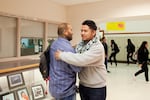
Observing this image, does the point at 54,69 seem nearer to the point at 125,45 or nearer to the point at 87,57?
the point at 87,57

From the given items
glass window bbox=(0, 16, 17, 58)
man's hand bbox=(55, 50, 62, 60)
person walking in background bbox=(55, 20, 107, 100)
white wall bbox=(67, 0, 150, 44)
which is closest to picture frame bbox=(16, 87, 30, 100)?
person walking in background bbox=(55, 20, 107, 100)

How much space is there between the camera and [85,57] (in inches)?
68.5

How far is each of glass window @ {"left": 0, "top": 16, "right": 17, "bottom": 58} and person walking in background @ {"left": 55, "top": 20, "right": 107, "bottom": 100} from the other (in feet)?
11.1

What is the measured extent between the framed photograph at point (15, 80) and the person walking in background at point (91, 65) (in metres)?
1.36

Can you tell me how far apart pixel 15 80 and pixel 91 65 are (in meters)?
1.60

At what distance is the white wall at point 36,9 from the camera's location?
4.66 m

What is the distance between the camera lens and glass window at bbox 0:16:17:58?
4.74m

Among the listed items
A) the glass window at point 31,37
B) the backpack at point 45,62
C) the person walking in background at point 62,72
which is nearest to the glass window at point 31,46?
the glass window at point 31,37

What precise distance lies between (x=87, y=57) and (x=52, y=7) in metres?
4.79

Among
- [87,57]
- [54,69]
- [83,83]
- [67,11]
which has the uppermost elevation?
[67,11]

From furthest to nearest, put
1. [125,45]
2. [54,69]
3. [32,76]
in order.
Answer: [125,45], [32,76], [54,69]

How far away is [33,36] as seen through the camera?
19.3ft

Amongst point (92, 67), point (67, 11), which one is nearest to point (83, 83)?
point (92, 67)

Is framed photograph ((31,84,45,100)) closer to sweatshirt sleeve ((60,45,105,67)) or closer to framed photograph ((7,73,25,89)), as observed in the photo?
framed photograph ((7,73,25,89))
